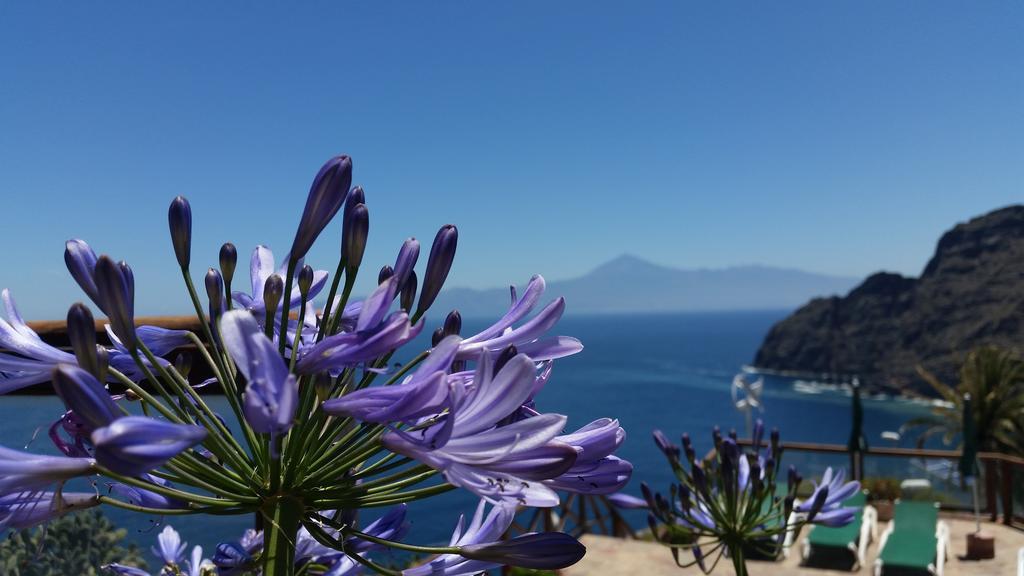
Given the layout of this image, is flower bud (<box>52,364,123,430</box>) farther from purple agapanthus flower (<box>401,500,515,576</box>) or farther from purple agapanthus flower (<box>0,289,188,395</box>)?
purple agapanthus flower (<box>401,500,515,576</box>)

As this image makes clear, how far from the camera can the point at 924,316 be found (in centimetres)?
10012

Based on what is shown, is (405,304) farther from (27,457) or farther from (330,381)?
(27,457)

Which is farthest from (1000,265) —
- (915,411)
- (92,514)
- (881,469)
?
(92,514)

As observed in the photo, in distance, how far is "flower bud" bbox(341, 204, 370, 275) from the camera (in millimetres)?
1304

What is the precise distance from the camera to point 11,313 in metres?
1.25

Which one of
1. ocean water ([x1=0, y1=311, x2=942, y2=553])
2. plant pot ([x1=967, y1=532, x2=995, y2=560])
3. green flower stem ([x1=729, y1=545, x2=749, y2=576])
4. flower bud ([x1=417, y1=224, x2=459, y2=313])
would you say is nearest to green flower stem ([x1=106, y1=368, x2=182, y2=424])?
flower bud ([x1=417, y1=224, x2=459, y2=313])

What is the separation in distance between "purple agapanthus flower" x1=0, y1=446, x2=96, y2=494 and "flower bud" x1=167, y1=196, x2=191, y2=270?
426 mm

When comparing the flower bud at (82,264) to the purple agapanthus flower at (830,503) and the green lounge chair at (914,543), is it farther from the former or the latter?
the green lounge chair at (914,543)

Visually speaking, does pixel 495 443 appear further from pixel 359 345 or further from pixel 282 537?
pixel 282 537

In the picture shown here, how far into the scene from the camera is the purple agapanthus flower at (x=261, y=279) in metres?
1.48

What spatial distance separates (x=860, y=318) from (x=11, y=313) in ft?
398

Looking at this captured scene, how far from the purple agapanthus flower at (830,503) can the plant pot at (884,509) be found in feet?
37.7

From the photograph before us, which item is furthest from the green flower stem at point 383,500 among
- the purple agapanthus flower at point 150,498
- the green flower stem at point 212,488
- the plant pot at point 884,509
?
the plant pot at point 884,509

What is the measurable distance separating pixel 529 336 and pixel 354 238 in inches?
13.4
